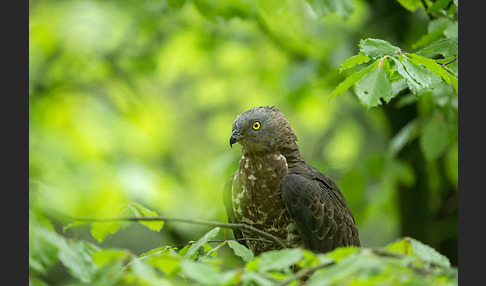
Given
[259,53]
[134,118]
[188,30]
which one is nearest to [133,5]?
[188,30]

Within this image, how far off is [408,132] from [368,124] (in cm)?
339

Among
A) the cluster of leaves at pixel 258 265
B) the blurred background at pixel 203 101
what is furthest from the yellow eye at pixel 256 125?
the cluster of leaves at pixel 258 265

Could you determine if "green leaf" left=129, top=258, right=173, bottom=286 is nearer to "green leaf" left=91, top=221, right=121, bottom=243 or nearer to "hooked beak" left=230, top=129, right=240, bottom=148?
"green leaf" left=91, top=221, right=121, bottom=243

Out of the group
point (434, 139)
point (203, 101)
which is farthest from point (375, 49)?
point (203, 101)

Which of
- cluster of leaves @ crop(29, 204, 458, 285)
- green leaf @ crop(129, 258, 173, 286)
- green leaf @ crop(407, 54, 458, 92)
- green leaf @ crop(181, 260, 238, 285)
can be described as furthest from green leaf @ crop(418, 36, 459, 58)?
green leaf @ crop(129, 258, 173, 286)

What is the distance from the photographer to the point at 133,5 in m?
7.13

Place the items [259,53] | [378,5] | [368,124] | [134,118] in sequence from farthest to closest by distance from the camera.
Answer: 1. [368,124]
2. [259,53]
3. [134,118]
4. [378,5]

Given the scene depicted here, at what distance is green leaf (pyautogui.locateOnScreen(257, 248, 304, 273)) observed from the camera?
208cm

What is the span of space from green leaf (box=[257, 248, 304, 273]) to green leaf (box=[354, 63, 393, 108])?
0.88m

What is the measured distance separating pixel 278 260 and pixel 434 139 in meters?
3.72

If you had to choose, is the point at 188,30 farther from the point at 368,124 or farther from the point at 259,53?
the point at 368,124

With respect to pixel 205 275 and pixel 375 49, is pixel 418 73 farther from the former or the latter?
pixel 205 275

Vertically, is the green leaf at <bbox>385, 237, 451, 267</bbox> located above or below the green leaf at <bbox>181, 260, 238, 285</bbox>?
below

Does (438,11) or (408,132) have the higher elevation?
(438,11)
